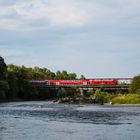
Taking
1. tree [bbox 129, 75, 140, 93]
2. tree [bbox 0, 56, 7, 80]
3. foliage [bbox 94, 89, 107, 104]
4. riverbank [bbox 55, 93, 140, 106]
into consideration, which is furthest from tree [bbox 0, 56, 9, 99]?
tree [bbox 129, 75, 140, 93]

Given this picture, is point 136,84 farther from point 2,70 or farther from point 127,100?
point 2,70

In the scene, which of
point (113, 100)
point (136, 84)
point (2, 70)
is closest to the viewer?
point (113, 100)

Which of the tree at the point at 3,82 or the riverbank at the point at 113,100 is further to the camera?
the tree at the point at 3,82

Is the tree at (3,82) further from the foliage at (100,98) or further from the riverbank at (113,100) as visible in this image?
the foliage at (100,98)

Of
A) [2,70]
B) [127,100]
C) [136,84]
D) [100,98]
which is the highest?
[2,70]

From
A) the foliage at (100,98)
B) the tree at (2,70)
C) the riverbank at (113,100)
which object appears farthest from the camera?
the tree at (2,70)

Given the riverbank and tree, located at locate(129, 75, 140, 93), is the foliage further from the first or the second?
tree, located at locate(129, 75, 140, 93)

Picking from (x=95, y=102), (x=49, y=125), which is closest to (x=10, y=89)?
(x=95, y=102)

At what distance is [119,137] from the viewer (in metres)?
49.0

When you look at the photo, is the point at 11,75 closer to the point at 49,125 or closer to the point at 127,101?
the point at 127,101

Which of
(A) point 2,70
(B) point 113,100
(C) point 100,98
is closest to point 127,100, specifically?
(B) point 113,100

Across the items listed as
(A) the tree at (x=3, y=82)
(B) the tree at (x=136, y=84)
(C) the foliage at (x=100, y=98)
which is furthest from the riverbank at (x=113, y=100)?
(A) the tree at (x=3, y=82)

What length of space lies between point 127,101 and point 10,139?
99.7 m

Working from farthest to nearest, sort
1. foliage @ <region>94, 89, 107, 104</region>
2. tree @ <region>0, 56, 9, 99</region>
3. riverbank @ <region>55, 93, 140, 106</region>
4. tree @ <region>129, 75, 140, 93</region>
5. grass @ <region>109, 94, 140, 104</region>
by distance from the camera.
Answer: tree @ <region>129, 75, 140, 93</region>, tree @ <region>0, 56, 9, 99</region>, foliage @ <region>94, 89, 107, 104</region>, riverbank @ <region>55, 93, 140, 106</region>, grass @ <region>109, 94, 140, 104</region>
